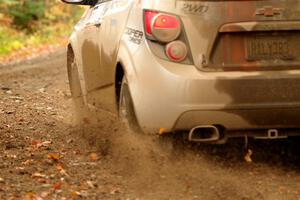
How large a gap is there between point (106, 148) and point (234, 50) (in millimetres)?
1673

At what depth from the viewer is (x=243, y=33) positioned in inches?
221

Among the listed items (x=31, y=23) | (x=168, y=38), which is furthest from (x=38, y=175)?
(x=31, y=23)

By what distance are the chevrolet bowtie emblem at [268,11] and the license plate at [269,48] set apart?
17 centimetres

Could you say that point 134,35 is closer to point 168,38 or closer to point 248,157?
point 168,38

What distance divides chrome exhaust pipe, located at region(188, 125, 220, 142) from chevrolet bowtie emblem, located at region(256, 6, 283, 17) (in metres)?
0.89

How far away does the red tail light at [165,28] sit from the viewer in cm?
559

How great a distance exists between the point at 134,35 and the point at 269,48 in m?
1.01

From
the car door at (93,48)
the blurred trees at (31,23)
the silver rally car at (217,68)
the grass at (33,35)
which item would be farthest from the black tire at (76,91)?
the blurred trees at (31,23)

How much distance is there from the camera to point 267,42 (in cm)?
564

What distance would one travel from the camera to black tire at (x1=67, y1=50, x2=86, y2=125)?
817cm

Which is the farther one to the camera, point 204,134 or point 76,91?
point 76,91

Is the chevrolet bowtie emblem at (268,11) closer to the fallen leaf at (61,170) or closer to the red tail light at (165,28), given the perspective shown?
the red tail light at (165,28)

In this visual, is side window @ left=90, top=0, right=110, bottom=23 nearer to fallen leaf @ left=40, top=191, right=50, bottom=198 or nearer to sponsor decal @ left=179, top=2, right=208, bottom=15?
sponsor decal @ left=179, top=2, right=208, bottom=15

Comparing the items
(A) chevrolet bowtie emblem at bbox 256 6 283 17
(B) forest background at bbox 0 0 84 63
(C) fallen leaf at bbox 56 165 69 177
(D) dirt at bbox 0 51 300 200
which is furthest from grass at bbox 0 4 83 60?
(A) chevrolet bowtie emblem at bbox 256 6 283 17
